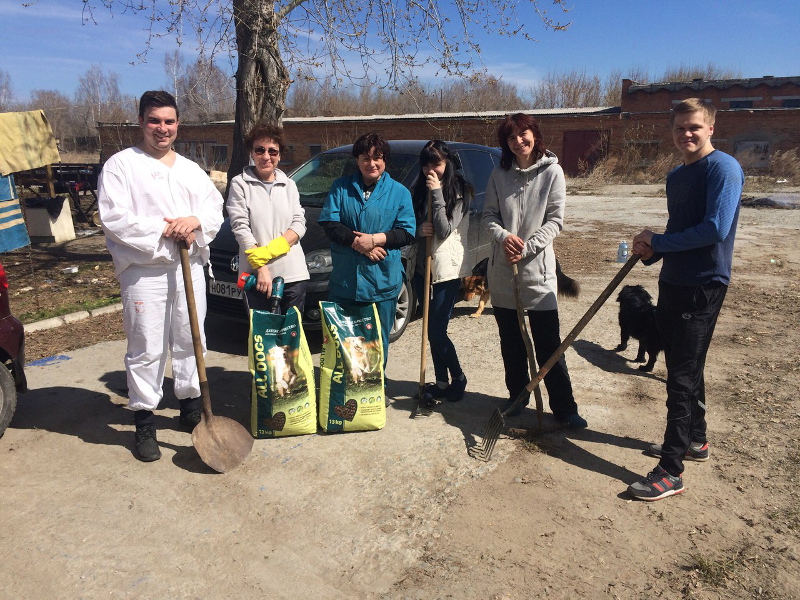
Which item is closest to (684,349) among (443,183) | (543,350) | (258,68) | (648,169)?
(543,350)

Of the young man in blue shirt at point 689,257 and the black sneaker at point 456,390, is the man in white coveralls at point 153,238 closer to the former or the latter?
the black sneaker at point 456,390

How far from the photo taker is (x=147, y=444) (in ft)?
12.1

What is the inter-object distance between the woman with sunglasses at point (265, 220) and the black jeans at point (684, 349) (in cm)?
233

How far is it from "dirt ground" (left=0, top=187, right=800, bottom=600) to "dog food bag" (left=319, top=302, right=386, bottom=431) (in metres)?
0.14

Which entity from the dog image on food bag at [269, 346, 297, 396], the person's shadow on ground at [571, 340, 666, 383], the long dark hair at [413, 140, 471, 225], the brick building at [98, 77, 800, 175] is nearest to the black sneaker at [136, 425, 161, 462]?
the dog image on food bag at [269, 346, 297, 396]

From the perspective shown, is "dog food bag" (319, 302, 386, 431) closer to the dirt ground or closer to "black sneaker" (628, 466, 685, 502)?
the dirt ground

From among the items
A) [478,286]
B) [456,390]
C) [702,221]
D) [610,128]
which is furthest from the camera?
[610,128]

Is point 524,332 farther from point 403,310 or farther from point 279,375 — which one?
point 403,310

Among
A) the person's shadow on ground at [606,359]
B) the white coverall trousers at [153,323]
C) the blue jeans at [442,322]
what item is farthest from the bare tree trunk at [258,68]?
the person's shadow on ground at [606,359]

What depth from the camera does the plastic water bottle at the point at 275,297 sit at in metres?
3.95

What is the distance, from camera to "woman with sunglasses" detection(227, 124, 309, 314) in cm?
391

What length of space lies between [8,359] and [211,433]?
1622 mm

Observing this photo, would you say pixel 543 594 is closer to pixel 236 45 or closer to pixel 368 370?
pixel 368 370

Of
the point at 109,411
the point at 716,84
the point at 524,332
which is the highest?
the point at 716,84
